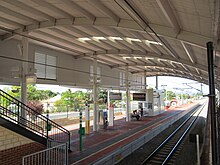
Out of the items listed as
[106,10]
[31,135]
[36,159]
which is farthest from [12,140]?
[106,10]

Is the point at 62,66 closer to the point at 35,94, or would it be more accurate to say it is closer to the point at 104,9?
the point at 104,9

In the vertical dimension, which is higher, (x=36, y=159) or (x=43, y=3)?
(x=43, y=3)

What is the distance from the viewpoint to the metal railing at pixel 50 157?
24.7 ft

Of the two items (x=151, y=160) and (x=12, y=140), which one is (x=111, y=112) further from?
(x=12, y=140)

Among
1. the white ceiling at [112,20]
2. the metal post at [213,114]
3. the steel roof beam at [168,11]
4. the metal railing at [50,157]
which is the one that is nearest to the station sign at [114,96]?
the white ceiling at [112,20]

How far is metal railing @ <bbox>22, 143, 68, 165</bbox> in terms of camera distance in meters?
7.52

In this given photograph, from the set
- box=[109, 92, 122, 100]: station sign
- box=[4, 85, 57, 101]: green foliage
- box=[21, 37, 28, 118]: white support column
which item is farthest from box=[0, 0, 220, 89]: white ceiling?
box=[4, 85, 57, 101]: green foliage

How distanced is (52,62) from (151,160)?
10198mm

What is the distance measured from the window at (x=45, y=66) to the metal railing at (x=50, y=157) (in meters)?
7.61

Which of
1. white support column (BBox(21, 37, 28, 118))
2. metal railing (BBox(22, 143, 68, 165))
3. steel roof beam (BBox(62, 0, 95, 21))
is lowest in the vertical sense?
metal railing (BBox(22, 143, 68, 165))

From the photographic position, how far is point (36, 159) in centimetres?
772

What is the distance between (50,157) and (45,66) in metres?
8.82

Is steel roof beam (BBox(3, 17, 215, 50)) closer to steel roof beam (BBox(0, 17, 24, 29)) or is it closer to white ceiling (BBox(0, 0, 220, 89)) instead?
white ceiling (BBox(0, 0, 220, 89))

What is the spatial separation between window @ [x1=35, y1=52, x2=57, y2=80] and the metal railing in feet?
25.0
